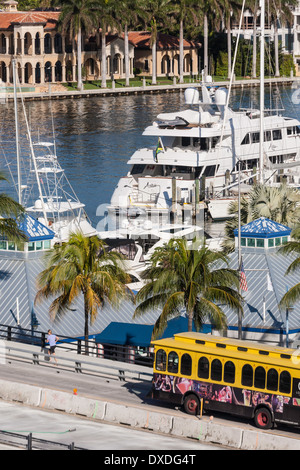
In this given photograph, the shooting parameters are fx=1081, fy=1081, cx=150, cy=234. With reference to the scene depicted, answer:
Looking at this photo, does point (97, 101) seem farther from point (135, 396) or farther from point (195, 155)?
point (135, 396)

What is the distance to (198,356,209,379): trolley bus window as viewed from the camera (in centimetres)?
2973

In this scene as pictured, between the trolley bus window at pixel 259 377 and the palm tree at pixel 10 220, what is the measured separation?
1660 cm

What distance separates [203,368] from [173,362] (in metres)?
0.99

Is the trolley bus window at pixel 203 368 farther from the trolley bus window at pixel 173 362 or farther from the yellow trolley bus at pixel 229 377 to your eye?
the trolley bus window at pixel 173 362

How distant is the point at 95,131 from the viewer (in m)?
A: 125

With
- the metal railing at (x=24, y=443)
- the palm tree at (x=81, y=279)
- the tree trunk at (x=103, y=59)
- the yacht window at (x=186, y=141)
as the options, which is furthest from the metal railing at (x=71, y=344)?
the tree trunk at (x=103, y=59)

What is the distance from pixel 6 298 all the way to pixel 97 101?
11824 centimetres

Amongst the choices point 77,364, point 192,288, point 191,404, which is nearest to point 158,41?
point 77,364

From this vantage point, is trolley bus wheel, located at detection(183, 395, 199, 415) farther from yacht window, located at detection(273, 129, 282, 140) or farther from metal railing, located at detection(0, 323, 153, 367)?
yacht window, located at detection(273, 129, 282, 140)

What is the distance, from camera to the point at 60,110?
147750 mm

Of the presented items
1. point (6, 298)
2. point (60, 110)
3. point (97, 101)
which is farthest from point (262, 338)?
point (97, 101)

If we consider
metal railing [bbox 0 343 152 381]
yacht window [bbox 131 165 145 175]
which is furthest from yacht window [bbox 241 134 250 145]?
metal railing [bbox 0 343 152 381]

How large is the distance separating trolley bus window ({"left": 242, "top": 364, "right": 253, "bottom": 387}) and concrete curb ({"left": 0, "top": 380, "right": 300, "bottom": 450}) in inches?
51.0

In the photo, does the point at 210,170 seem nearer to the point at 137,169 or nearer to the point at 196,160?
the point at 196,160
